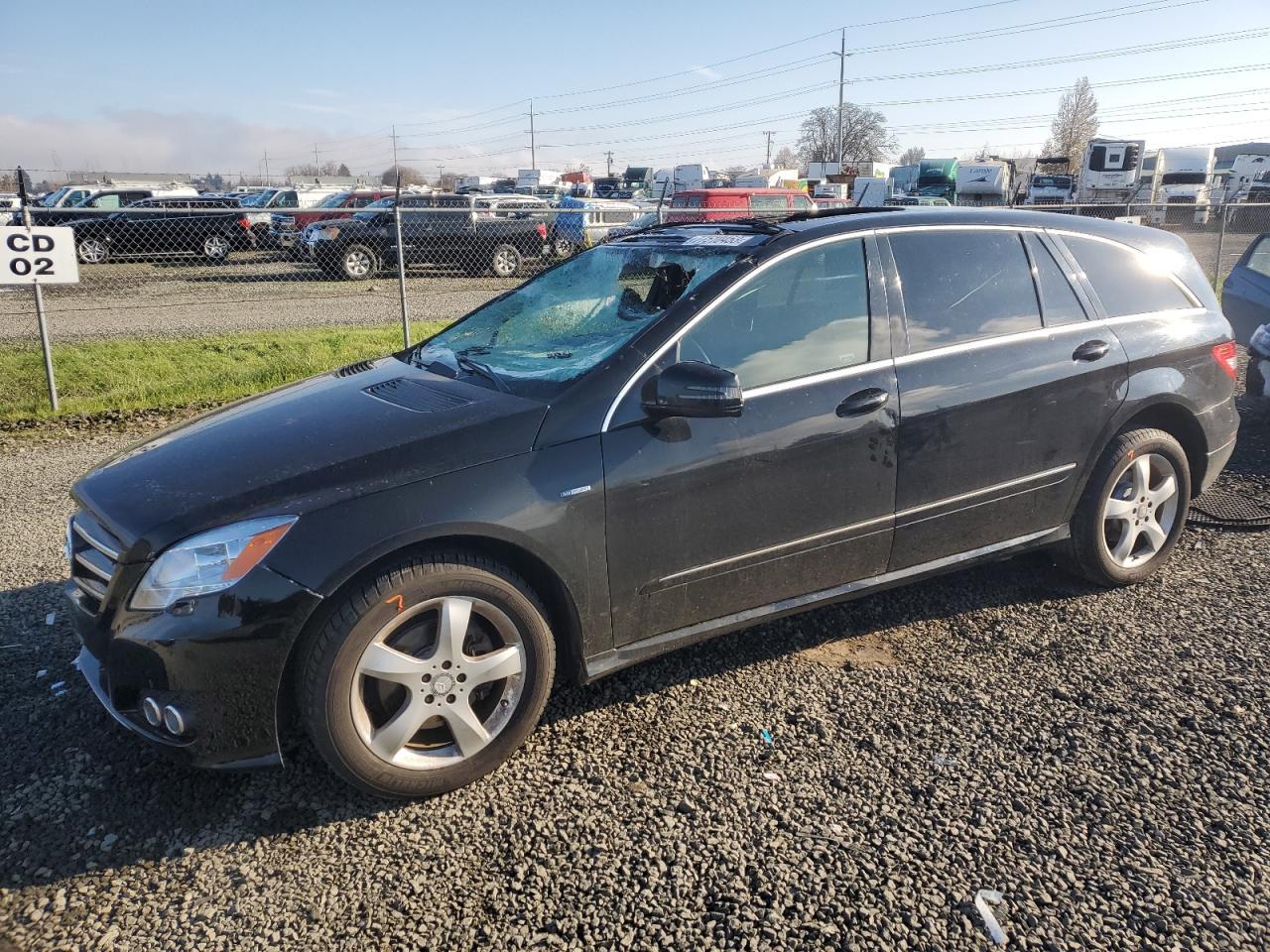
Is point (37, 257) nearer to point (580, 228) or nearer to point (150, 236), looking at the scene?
point (580, 228)

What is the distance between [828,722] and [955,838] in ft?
2.26

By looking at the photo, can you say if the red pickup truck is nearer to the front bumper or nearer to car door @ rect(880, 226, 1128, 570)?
car door @ rect(880, 226, 1128, 570)

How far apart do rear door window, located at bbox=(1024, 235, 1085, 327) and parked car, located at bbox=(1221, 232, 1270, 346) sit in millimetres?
5645

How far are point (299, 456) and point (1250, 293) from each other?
917cm

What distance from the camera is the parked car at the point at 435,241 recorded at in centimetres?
1798

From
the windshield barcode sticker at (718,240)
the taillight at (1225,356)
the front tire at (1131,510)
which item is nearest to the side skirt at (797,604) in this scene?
the front tire at (1131,510)

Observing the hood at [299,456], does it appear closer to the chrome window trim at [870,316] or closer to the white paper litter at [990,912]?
the chrome window trim at [870,316]

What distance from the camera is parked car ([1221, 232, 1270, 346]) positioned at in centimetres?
864

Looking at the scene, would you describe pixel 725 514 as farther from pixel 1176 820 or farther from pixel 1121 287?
pixel 1121 287

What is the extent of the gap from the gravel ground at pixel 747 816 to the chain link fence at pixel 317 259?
6.75m

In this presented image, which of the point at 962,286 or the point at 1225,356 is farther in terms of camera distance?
the point at 1225,356

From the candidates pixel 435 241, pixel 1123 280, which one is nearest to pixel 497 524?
pixel 1123 280

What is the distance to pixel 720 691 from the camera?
3592 millimetres

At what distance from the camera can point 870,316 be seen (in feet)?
12.0
